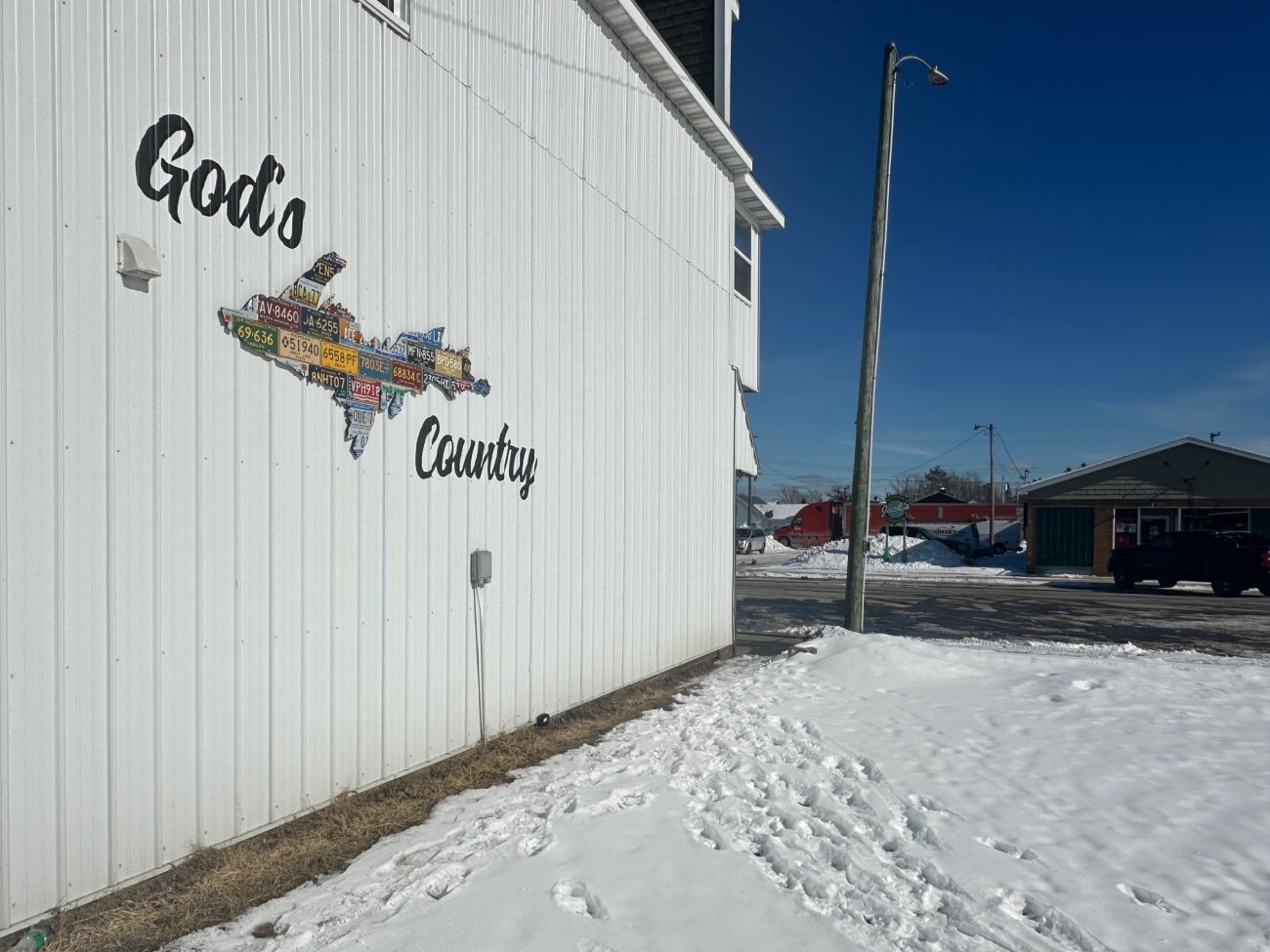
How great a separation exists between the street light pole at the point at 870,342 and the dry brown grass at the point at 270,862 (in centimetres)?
645

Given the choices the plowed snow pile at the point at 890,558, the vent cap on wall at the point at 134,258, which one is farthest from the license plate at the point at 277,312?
the plowed snow pile at the point at 890,558

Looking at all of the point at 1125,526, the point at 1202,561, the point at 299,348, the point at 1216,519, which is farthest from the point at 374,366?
the point at 1216,519

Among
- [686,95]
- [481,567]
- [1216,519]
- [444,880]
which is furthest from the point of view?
[1216,519]

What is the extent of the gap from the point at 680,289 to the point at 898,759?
5871 mm

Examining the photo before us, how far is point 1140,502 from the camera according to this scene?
28203 millimetres

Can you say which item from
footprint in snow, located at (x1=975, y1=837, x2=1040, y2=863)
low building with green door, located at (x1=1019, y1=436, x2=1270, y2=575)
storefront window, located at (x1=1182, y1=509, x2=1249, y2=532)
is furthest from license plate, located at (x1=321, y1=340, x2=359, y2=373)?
storefront window, located at (x1=1182, y1=509, x2=1249, y2=532)

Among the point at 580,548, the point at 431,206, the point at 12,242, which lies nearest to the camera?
the point at 12,242

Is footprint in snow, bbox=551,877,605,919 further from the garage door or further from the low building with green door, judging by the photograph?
the garage door

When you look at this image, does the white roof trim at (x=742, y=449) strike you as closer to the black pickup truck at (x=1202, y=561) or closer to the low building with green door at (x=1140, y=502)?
the black pickup truck at (x=1202, y=561)

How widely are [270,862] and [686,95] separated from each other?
866 cm

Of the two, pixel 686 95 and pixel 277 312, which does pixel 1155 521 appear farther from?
pixel 277 312

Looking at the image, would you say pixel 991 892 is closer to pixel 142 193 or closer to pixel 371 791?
pixel 371 791

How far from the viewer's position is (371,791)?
17.1 ft

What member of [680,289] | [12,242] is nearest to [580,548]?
[680,289]
